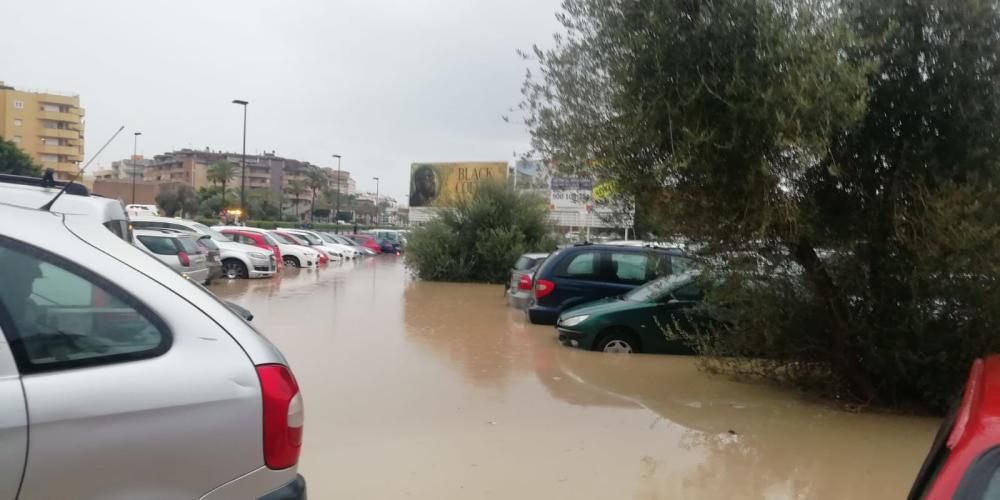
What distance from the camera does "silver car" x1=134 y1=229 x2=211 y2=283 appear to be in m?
17.4

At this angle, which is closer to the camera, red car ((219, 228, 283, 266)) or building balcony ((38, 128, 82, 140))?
red car ((219, 228, 283, 266))

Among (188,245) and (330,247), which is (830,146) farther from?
(330,247)

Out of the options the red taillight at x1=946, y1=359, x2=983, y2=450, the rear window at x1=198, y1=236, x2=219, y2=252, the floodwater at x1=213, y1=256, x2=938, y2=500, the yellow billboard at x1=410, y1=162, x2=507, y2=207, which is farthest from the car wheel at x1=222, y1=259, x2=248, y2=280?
the red taillight at x1=946, y1=359, x2=983, y2=450

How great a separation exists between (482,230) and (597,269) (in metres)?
14.3

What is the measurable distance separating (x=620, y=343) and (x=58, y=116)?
243 feet

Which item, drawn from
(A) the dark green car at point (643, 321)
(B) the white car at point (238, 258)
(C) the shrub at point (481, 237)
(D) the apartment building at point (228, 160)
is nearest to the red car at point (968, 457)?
(A) the dark green car at point (643, 321)

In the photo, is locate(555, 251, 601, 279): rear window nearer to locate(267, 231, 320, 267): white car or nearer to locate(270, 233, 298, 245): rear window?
locate(267, 231, 320, 267): white car

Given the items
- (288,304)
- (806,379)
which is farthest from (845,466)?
(288,304)

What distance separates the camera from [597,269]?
12648 millimetres

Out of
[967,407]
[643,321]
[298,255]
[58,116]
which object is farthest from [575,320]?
[58,116]

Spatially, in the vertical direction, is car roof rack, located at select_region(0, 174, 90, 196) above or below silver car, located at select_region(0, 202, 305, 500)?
above

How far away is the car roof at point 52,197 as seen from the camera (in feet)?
9.18

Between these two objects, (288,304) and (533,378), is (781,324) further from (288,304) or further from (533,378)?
(288,304)

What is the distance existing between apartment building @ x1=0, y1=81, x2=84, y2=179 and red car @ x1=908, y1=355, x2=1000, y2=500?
7345cm
